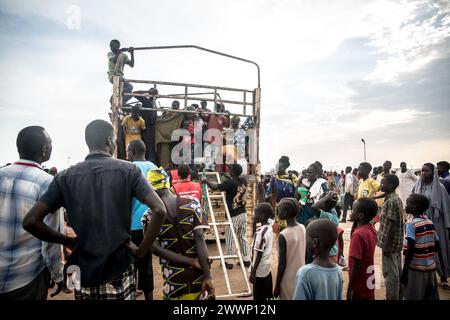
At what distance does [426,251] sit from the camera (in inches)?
136

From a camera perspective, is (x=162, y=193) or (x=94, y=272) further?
(x=162, y=193)

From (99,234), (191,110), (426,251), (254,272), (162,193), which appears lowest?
(254,272)

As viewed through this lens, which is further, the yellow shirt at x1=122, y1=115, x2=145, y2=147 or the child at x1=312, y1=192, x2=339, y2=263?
the yellow shirt at x1=122, y1=115, x2=145, y2=147

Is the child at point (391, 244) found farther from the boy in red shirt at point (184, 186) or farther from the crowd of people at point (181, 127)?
the crowd of people at point (181, 127)

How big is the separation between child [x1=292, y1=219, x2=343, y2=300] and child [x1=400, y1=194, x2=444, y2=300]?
1882 millimetres

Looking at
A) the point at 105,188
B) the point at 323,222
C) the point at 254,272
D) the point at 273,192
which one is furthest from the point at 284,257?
the point at 273,192

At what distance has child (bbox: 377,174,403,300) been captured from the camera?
11.9ft

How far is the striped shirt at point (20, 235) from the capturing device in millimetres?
2254

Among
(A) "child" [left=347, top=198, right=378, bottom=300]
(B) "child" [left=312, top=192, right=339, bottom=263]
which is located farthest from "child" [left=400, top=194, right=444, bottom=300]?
(B) "child" [left=312, top=192, right=339, bottom=263]

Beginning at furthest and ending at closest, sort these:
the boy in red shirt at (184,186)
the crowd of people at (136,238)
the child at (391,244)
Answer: the boy in red shirt at (184,186)
the child at (391,244)
the crowd of people at (136,238)

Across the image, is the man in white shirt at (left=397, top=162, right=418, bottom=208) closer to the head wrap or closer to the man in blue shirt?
the man in blue shirt

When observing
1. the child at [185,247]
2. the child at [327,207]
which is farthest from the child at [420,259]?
the child at [185,247]

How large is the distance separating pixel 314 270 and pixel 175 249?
44.6 inches
